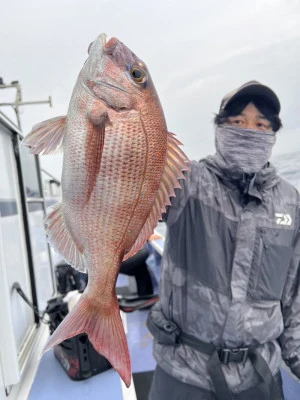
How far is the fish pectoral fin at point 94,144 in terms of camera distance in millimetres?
853

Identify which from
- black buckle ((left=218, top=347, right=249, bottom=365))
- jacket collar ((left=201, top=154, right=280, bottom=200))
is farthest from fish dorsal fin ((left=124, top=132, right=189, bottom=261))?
black buckle ((left=218, top=347, right=249, bottom=365))

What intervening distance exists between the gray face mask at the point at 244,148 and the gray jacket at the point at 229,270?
53 millimetres

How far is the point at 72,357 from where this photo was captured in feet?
7.57

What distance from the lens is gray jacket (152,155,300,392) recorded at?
67.8 inches

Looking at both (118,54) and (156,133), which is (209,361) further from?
(118,54)

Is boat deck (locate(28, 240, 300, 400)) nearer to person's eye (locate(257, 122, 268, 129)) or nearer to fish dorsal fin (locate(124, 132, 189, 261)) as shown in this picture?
fish dorsal fin (locate(124, 132, 189, 261))

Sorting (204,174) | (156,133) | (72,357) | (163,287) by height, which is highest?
(156,133)

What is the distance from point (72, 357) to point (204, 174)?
1.53m

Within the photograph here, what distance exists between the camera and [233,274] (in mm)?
1726

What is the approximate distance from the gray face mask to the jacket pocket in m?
0.36

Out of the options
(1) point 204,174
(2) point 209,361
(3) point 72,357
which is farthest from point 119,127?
(3) point 72,357

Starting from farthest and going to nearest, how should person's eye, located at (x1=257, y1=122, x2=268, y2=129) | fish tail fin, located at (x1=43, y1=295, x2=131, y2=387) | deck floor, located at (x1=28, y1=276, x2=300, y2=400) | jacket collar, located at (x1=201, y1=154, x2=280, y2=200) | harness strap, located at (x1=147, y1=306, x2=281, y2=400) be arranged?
deck floor, located at (x1=28, y1=276, x2=300, y2=400), person's eye, located at (x1=257, y1=122, x2=268, y2=129), jacket collar, located at (x1=201, y1=154, x2=280, y2=200), harness strap, located at (x1=147, y1=306, x2=281, y2=400), fish tail fin, located at (x1=43, y1=295, x2=131, y2=387)

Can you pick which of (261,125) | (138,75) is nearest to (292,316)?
(261,125)

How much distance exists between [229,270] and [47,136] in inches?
47.4
